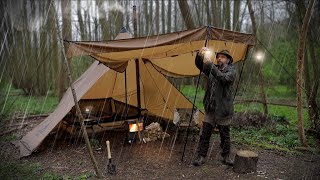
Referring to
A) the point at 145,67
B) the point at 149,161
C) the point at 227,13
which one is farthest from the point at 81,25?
the point at 149,161

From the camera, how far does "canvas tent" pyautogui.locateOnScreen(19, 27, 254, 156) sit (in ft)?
14.9

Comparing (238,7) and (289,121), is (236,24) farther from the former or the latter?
(289,121)

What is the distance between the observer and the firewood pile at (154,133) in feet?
21.0

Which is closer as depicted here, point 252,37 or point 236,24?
point 252,37

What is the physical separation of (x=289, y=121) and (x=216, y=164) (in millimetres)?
4450

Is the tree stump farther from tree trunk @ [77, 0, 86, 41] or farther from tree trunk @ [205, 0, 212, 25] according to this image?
tree trunk @ [77, 0, 86, 41]

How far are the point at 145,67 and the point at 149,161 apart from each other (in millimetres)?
2810

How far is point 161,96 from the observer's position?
761cm

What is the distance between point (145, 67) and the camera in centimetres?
738

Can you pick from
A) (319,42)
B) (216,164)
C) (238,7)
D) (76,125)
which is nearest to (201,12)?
(238,7)

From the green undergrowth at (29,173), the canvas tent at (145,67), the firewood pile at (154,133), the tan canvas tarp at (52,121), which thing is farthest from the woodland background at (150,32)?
the green undergrowth at (29,173)

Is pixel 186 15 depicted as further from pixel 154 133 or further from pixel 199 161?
pixel 199 161

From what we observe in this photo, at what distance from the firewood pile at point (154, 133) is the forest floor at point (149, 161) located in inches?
5.7

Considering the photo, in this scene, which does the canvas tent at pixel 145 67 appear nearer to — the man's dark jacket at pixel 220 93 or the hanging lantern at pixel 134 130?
the man's dark jacket at pixel 220 93
